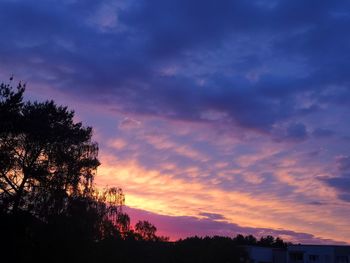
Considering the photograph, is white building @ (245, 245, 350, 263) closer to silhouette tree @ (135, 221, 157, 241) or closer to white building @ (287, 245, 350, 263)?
white building @ (287, 245, 350, 263)

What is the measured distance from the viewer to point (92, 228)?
43.7m

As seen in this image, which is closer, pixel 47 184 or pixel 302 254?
pixel 47 184

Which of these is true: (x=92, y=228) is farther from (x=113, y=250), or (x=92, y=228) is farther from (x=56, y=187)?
(x=113, y=250)

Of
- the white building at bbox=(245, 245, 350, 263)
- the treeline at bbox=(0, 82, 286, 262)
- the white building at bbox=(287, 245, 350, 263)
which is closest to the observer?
the treeline at bbox=(0, 82, 286, 262)

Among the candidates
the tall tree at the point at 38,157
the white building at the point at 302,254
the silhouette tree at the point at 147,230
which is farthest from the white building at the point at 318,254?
the tall tree at the point at 38,157

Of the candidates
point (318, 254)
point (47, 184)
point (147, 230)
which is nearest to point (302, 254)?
point (318, 254)

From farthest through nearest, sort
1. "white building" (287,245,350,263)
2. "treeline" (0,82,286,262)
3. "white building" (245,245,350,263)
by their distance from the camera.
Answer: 1. "white building" (245,245,350,263)
2. "white building" (287,245,350,263)
3. "treeline" (0,82,286,262)

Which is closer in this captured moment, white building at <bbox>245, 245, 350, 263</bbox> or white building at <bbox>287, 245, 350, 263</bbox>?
white building at <bbox>287, 245, 350, 263</bbox>

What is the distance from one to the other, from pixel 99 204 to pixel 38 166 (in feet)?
37.0

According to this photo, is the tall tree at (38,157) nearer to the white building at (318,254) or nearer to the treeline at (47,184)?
the treeline at (47,184)

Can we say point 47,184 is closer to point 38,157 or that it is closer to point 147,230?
point 38,157

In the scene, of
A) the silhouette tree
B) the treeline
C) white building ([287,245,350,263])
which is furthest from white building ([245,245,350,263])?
the treeline

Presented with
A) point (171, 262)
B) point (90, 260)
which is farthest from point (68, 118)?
point (171, 262)

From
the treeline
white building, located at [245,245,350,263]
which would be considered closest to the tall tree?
the treeline
